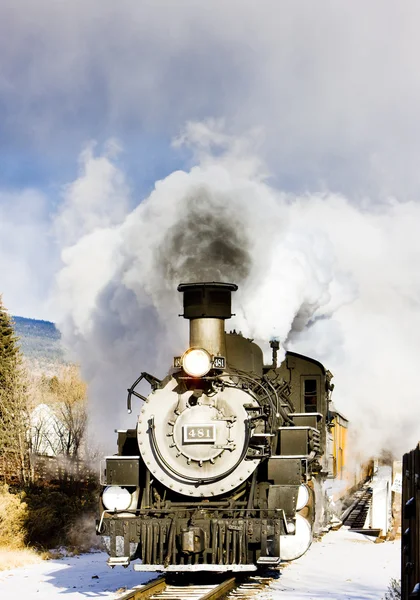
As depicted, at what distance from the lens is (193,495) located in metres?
9.79

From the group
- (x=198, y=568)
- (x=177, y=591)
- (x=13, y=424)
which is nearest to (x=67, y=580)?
(x=177, y=591)

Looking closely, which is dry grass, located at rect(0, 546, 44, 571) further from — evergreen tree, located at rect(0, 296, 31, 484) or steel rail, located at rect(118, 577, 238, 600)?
evergreen tree, located at rect(0, 296, 31, 484)

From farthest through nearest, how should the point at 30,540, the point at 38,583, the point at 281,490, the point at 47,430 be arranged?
the point at 47,430, the point at 30,540, the point at 38,583, the point at 281,490

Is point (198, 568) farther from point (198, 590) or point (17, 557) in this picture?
point (17, 557)

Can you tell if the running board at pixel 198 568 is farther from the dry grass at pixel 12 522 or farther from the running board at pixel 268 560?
the dry grass at pixel 12 522

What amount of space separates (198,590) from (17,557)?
4816 mm

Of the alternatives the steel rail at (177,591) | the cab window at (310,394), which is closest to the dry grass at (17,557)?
the steel rail at (177,591)

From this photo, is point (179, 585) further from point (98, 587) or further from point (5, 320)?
point (5, 320)

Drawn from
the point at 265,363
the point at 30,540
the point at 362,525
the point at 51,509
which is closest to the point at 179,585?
the point at 265,363

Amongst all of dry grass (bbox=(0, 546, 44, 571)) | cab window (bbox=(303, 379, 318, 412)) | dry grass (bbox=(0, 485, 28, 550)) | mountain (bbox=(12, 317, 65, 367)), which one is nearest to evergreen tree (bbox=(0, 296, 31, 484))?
dry grass (bbox=(0, 485, 28, 550))

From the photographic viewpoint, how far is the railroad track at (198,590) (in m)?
8.59

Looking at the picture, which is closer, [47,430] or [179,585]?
[179,585]

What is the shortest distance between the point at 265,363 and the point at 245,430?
3.53m

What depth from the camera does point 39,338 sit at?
135500 mm
